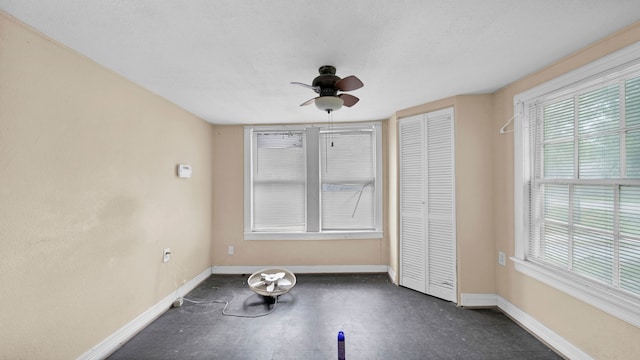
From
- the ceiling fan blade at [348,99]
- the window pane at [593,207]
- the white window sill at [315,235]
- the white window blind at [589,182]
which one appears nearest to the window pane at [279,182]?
the white window sill at [315,235]

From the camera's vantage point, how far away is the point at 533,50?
1.70 meters

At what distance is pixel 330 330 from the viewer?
2213 millimetres

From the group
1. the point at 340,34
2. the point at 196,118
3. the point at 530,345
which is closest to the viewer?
the point at 340,34

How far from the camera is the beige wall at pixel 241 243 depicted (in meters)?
3.57

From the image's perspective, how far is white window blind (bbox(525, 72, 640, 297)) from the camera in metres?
1.50

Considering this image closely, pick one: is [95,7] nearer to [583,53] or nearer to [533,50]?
[533,50]

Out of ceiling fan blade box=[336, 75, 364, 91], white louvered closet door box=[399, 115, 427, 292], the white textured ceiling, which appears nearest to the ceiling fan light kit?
ceiling fan blade box=[336, 75, 364, 91]

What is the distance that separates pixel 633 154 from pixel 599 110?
374 mm

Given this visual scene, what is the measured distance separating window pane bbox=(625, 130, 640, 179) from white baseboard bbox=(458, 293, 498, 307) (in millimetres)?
1682

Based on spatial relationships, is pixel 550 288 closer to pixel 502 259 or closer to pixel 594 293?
pixel 594 293

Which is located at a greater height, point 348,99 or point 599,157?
point 348,99

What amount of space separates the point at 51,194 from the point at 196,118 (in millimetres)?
1964

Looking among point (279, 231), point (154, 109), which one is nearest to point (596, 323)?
point (279, 231)

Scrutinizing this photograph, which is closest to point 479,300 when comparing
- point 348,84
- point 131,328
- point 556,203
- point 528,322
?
point 528,322
